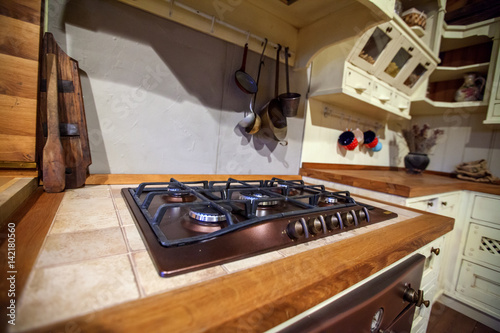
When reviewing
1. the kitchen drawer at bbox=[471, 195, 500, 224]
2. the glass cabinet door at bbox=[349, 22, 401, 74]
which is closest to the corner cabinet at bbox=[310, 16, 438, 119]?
the glass cabinet door at bbox=[349, 22, 401, 74]

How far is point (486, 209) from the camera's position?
1454mm

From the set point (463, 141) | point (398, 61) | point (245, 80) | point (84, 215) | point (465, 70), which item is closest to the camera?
point (84, 215)

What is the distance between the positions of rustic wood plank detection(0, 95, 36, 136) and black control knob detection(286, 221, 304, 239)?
0.70 meters

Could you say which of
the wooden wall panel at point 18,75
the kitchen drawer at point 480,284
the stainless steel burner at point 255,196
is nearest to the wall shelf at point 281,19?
the wooden wall panel at point 18,75

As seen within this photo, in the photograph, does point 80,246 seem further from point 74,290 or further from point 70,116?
point 70,116

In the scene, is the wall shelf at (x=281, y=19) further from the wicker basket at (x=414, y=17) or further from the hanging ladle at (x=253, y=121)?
the wicker basket at (x=414, y=17)

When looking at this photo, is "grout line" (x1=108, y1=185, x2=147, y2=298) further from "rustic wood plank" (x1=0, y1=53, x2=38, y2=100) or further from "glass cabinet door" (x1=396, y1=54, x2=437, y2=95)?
"glass cabinet door" (x1=396, y1=54, x2=437, y2=95)

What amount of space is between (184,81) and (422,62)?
1820mm

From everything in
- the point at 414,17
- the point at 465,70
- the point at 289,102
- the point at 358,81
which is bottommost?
the point at 289,102

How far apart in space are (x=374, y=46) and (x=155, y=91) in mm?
1276

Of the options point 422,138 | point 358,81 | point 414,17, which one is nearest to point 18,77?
point 358,81

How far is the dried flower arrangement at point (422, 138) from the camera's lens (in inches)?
82.4

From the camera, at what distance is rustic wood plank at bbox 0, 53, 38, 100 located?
54 cm

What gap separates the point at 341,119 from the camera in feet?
5.28
